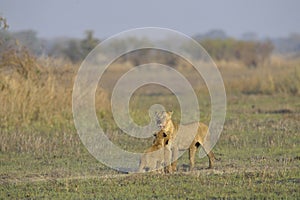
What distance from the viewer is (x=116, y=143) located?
14.0 meters

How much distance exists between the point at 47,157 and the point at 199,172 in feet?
11.4

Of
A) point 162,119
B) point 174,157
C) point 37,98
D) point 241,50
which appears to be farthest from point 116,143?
point 241,50

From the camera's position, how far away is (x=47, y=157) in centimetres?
1236

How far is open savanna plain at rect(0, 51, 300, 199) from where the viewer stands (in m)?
9.10

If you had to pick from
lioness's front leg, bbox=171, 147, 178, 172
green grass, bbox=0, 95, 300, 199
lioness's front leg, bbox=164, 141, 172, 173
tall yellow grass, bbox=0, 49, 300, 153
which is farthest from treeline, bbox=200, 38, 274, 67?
lioness's front leg, bbox=164, 141, 172, 173

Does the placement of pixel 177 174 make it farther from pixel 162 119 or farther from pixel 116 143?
pixel 116 143

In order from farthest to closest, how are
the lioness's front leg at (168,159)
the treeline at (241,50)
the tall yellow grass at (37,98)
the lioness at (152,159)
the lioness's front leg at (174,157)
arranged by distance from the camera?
the treeline at (241,50) < the tall yellow grass at (37,98) < the lioness's front leg at (174,157) < the lioness's front leg at (168,159) < the lioness at (152,159)

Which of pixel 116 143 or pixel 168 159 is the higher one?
pixel 116 143

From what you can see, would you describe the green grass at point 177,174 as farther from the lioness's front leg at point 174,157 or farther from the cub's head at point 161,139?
the cub's head at point 161,139

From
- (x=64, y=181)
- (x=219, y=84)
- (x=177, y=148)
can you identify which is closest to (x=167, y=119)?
(x=177, y=148)

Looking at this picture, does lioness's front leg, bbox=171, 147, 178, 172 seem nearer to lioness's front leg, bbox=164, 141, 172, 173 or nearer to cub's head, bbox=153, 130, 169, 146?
lioness's front leg, bbox=164, 141, 172, 173

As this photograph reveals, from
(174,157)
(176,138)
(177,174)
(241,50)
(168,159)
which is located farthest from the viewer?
(241,50)

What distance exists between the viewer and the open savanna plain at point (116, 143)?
9102 millimetres

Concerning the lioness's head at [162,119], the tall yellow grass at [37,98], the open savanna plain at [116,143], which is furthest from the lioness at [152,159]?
the tall yellow grass at [37,98]
